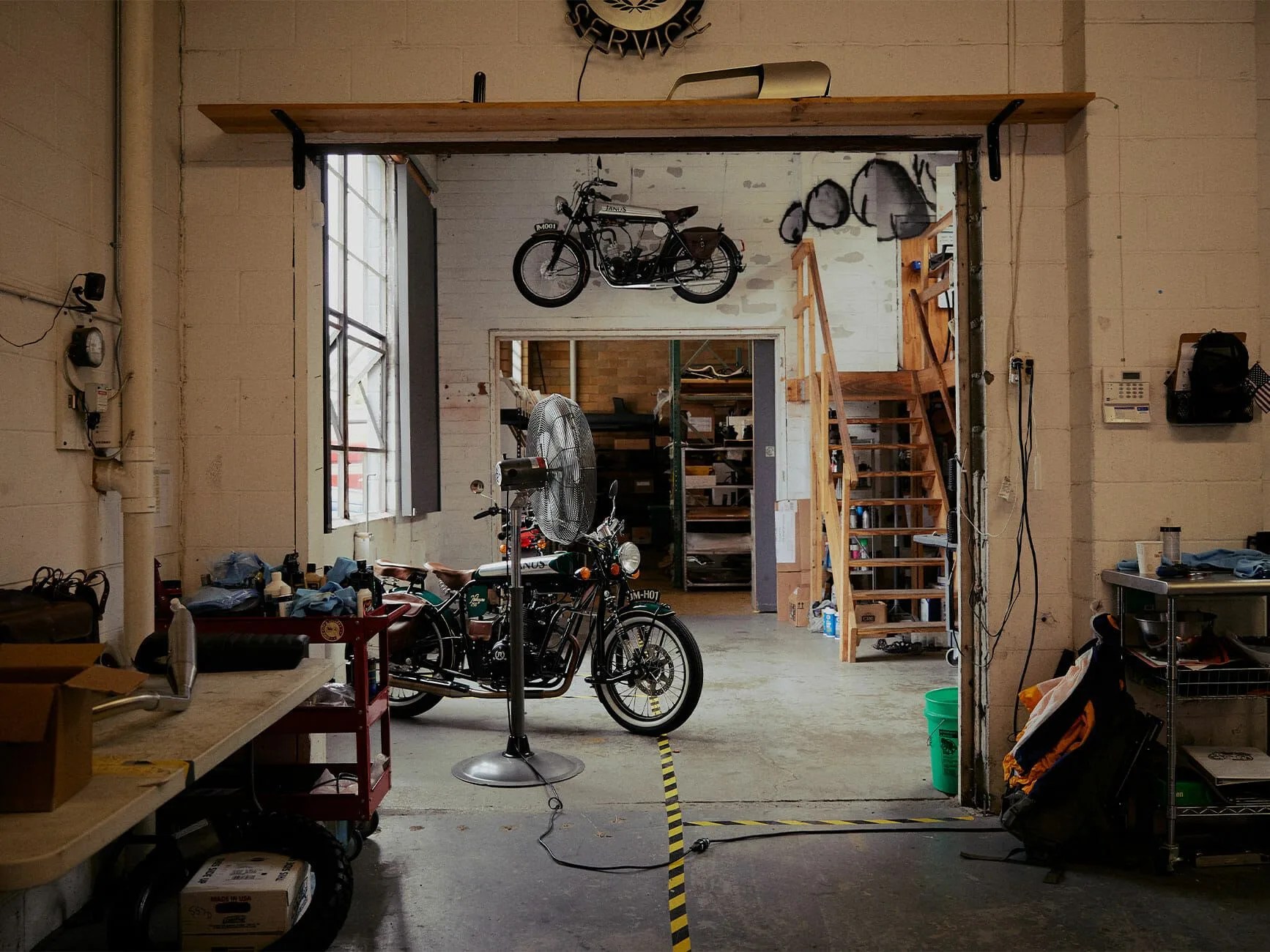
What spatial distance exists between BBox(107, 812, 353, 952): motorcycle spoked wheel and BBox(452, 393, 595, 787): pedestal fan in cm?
164

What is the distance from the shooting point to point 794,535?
300 inches

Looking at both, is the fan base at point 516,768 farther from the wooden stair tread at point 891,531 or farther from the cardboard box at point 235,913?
the wooden stair tread at point 891,531

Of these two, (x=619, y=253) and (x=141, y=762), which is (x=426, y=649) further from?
(x=619, y=253)

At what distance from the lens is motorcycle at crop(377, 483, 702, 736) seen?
427 cm

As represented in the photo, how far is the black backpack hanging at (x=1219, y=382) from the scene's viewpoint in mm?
3025

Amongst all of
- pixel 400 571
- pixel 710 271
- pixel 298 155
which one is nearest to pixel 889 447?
pixel 710 271

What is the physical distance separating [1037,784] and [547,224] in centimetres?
562

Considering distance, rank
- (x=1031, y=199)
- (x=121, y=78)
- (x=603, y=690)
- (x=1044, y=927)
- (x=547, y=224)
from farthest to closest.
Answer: (x=547, y=224)
(x=603, y=690)
(x=1031, y=199)
(x=121, y=78)
(x=1044, y=927)

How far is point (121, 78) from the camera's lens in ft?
9.16

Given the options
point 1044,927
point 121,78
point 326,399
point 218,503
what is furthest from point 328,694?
point 1044,927

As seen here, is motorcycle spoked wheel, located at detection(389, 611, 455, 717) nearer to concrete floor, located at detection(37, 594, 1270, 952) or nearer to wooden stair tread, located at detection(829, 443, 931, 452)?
concrete floor, located at detection(37, 594, 1270, 952)

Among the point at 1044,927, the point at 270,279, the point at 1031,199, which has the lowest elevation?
the point at 1044,927

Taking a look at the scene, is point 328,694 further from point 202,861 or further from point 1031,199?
point 1031,199

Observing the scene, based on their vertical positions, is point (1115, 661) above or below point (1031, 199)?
below
